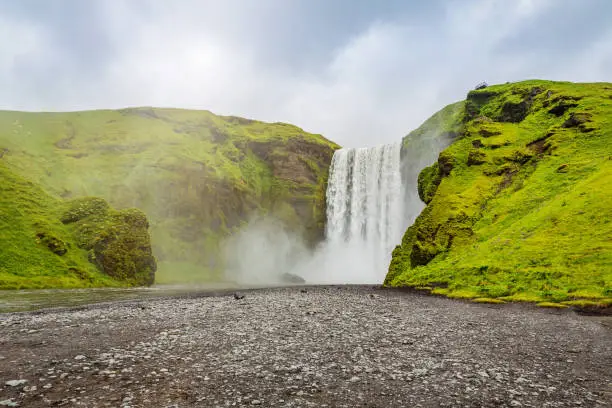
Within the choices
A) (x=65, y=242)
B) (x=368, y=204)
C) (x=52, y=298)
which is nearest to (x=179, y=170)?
(x=65, y=242)

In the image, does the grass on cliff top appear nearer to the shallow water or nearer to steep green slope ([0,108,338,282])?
the shallow water

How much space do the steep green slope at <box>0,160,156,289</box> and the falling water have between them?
1947 inches

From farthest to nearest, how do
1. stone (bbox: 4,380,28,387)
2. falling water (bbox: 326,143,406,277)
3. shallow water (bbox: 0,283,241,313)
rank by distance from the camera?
falling water (bbox: 326,143,406,277), shallow water (bbox: 0,283,241,313), stone (bbox: 4,380,28,387)

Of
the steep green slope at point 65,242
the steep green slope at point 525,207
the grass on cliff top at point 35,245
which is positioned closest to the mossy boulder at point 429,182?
the steep green slope at point 525,207

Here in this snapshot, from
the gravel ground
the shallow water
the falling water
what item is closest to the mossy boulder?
the falling water

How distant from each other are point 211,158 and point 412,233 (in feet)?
293

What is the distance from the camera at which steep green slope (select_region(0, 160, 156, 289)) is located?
163 feet

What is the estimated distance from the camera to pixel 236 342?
1373 centimetres

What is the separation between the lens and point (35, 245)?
52.9 meters

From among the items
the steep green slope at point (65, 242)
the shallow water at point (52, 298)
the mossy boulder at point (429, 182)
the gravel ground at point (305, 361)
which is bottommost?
the shallow water at point (52, 298)

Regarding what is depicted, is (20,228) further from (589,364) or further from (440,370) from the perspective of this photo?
(589,364)

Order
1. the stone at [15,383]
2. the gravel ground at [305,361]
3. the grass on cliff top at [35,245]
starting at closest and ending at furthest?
the gravel ground at [305,361] < the stone at [15,383] < the grass on cliff top at [35,245]

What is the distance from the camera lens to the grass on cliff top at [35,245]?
4806cm

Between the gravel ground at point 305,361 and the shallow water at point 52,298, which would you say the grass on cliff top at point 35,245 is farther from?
the gravel ground at point 305,361
